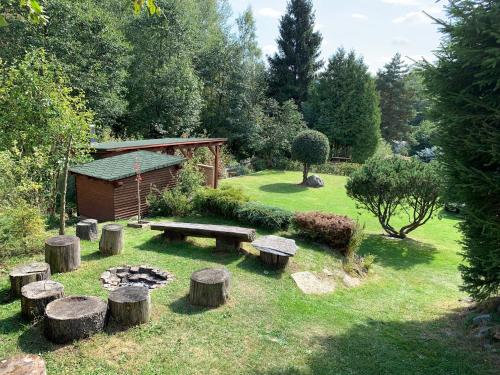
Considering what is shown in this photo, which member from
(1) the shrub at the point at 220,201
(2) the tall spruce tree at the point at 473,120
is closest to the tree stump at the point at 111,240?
(1) the shrub at the point at 220,201

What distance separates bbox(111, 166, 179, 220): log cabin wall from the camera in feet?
38.0

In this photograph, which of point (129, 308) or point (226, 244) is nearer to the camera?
point (129, 308)

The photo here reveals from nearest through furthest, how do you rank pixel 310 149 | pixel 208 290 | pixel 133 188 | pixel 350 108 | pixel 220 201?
pixel 208 290
pixel 220 201
pixel 133 188
pixel 310 149
pixel 350 108

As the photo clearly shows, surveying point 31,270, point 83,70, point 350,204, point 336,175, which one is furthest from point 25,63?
point 336,175

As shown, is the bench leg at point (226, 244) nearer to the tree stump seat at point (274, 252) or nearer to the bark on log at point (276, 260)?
the tree stump seat at point (274, 252)

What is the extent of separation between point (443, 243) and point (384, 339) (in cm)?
908

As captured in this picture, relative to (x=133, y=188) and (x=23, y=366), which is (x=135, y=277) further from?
(x=133, y=188)

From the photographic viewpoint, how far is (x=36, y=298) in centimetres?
526

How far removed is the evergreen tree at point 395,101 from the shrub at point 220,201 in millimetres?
34247

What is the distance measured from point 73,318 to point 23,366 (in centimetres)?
109

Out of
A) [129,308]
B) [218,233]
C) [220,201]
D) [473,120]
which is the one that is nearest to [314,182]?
[220,201]

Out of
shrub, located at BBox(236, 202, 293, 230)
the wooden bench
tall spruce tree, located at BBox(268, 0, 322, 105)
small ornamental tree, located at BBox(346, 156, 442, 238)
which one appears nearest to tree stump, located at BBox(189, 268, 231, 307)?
the wooden bench

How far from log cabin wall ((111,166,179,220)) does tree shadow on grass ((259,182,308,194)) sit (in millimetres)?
7418

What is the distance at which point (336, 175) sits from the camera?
2659 centimetres
